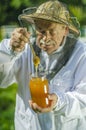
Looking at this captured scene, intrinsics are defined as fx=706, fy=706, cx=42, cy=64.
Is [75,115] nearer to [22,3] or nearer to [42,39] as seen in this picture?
[42,39]

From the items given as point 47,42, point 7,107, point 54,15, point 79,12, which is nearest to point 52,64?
point 47,42

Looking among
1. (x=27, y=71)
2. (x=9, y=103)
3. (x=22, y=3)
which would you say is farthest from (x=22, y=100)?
(x=22, y=3)

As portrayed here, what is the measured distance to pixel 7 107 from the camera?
30.4 feet

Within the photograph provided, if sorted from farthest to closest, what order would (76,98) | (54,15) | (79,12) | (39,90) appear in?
(79,12) → (54,15) → (76,98) → (39,90)

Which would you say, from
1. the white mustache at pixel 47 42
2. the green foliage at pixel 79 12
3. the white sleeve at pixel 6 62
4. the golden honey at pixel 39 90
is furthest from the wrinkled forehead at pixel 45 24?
the green foliage at pixel 79 12

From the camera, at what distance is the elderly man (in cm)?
512

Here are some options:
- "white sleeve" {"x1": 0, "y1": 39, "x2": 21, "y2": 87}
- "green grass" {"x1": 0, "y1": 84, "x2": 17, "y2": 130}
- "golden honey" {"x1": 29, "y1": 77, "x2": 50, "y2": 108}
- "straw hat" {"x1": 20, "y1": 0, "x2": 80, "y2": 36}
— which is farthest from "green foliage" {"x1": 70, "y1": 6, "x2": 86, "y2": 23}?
"golden honey" {"x1": 29, "y1": 77, "x2": 50, "y2": 108}

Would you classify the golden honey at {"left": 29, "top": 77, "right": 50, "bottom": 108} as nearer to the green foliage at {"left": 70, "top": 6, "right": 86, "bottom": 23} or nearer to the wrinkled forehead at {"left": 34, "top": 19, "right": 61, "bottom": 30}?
the wrinkled forehead at {"left": 34, "top": 19, "right": 61, "bottom": 30}

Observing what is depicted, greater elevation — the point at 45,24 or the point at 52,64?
the point at 45,24

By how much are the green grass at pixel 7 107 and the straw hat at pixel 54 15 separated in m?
3.66

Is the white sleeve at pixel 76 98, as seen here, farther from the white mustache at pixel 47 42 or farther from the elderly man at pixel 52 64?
the white mustache at pixel 47 42

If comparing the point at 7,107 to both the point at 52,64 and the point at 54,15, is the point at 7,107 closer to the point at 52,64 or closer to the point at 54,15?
the point at 52,64

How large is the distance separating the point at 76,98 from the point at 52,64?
46cm

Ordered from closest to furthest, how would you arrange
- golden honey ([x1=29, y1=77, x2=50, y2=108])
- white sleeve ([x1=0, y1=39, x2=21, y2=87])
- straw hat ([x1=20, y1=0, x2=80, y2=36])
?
golden honey ([x1=29, y1=77, x2=50, y2=108]) → straw hat ([x1=20, y1=0, x2=80, y2=36]) → white sleeve ([x1=0, y1=39, x2=21, y2=87])
